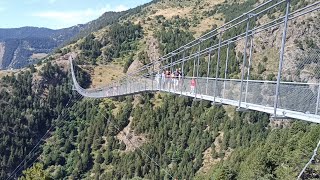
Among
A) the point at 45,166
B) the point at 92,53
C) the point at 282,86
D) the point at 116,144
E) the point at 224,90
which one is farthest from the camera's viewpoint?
the point at 92,53

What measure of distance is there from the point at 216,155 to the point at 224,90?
50533 millimetres

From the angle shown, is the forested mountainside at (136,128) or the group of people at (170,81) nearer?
the group of people at (170,81)

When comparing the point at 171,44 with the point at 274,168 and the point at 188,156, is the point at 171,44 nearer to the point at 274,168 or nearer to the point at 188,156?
the point at 188,156

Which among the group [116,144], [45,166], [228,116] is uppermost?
[228,116]

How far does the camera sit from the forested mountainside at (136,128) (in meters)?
52.6

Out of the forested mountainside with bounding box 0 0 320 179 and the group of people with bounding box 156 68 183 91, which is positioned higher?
the group of people with bounding box 156 68 183 91

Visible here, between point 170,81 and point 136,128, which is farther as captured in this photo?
point 136,128

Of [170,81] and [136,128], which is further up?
[170,81]

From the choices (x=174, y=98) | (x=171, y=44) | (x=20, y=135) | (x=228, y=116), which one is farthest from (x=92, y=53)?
(x=228, y=116)

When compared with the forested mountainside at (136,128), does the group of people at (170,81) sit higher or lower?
higher

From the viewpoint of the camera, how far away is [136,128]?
79688mm

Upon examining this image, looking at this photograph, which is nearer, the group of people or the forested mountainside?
the group of people

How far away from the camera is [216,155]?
66.1m

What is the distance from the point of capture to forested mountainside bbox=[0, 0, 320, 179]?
5256 centimetres
